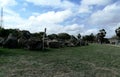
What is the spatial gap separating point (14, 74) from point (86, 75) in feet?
9.76

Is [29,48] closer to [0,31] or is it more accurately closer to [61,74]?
[61,74]

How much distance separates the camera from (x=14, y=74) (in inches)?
356

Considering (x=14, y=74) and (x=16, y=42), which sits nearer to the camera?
(x=14, y=74)

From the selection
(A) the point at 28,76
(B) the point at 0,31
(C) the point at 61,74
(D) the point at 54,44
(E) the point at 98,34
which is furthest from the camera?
(E) the point at 98,34

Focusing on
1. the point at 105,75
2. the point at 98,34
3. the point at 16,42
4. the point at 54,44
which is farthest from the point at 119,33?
the point at 105,75

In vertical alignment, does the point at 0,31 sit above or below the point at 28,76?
above

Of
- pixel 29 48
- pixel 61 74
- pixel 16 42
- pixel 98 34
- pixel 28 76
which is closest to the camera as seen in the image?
pixel 28 76

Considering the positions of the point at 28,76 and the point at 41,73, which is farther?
the point at 41,73

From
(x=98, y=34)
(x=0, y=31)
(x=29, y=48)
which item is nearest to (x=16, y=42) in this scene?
(x=29, y=48)

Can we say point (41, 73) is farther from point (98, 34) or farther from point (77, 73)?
point (98, 34)

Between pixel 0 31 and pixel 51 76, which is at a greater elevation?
pixel 0 31

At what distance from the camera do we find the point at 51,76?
8969mm

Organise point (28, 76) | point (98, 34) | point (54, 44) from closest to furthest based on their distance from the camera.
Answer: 1. point (28, 76)
2. point (54, 44)
3. point (98, 34)

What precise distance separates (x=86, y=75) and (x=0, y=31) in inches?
1645
